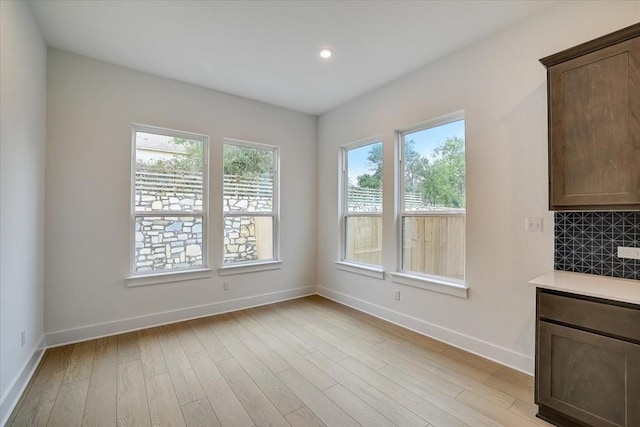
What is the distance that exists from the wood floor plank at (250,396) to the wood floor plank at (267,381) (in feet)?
0.12

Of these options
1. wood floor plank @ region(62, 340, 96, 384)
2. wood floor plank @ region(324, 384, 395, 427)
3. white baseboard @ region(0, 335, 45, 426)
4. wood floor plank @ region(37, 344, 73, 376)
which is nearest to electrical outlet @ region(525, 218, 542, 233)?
wood floor plank @ region(324, 384, 395, 427)

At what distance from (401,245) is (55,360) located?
360 cm

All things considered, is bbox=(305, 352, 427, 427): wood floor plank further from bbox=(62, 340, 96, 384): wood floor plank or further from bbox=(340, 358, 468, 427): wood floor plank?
bbox=(62, 340, 96, 384): wood floor plank

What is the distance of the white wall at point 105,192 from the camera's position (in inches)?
114

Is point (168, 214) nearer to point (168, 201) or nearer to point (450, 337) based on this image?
point (168, 201)

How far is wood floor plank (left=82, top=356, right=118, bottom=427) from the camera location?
1.88 m

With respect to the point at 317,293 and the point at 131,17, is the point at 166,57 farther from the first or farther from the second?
the point at 317,293

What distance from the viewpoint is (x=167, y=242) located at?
3559 mm

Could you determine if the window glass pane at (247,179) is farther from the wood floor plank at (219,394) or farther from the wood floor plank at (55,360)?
the wood floor plank at (55,360)

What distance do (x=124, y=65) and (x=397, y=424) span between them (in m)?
4.20

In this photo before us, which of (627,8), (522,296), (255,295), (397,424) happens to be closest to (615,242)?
(522,296)

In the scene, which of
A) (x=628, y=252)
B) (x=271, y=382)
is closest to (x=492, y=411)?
(x=628, y=252)

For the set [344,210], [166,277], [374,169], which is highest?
[374,169]

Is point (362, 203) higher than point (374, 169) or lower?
lower
